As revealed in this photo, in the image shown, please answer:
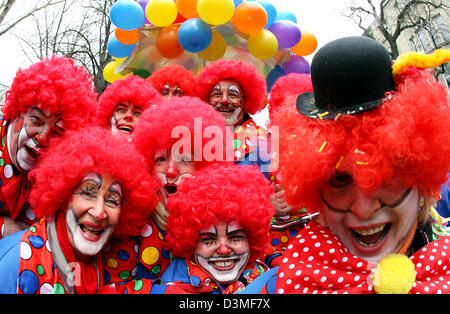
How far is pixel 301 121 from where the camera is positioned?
140 cm

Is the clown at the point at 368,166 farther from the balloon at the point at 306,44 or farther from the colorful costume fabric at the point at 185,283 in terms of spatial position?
the balloon at the point at 306,44

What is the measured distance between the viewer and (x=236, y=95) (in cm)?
340

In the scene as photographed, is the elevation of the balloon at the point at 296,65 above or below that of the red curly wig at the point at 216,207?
above

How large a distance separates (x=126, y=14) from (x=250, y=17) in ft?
4.15

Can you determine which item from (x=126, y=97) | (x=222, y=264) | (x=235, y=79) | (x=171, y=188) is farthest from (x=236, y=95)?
(x=222, y=264)

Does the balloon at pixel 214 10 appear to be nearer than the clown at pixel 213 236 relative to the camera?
No

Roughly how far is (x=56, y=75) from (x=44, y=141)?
506 millimetres

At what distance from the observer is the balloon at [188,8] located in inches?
146

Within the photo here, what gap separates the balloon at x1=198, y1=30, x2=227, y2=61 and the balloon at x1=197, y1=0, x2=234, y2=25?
1.01ft

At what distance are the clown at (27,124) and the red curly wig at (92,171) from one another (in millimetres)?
160

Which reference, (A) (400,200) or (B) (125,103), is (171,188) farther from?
(A) (400,200)

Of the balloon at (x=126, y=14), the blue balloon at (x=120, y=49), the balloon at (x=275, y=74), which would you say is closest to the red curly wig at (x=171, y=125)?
the balloon at (x=126, y=14)

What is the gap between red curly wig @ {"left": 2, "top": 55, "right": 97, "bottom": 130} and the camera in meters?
2.31

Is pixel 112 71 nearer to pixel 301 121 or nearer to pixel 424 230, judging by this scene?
pixel 301 121
